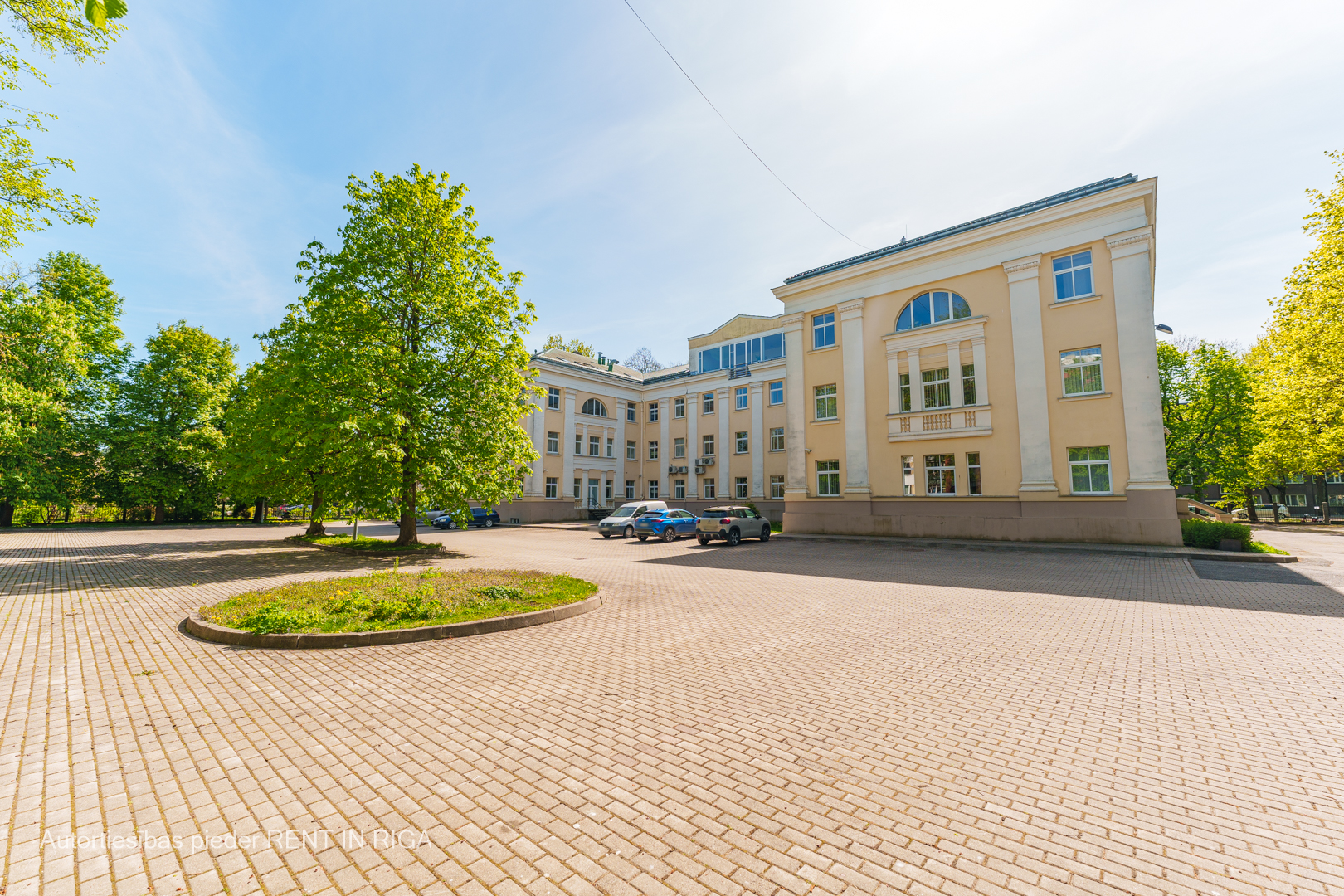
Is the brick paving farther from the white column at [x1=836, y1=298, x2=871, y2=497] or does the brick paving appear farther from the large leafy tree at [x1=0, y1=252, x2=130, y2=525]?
the large leafy tree at [x1=0, y1=252, x2=130, y2=525]

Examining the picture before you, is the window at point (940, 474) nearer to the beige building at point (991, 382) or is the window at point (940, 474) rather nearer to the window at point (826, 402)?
the beige building at point (991, 382)

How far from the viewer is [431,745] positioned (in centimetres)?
443

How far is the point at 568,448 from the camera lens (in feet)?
150

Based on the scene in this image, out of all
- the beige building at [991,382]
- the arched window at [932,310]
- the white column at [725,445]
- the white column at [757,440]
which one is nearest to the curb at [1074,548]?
the beige building at [991,382]

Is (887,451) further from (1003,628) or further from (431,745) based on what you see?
(431,745)

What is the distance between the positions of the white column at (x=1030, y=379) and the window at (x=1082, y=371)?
2.71 feet

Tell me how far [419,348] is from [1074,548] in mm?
24326

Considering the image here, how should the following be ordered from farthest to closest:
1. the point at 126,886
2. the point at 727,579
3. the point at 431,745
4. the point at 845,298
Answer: the point at 845,298
the point at 727,579
the point at 431,745
the point at 126,886

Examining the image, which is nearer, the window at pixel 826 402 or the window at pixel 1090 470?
the window at pixel 1090 470

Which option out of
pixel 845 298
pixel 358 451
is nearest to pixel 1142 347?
pixel 845 298

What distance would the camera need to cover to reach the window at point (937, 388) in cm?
2512

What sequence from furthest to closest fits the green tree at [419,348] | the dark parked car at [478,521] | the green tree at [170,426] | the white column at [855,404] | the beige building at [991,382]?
1. the dark parked car at [478,521]
2. the green tree at [170,426]
3. the white column at [855,404]
4. the beige building at [991,382]
5. the green tree at [419,348]

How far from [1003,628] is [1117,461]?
17243 millimetres

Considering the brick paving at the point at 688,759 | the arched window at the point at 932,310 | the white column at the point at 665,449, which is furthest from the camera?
the white column at the point at 665,449
